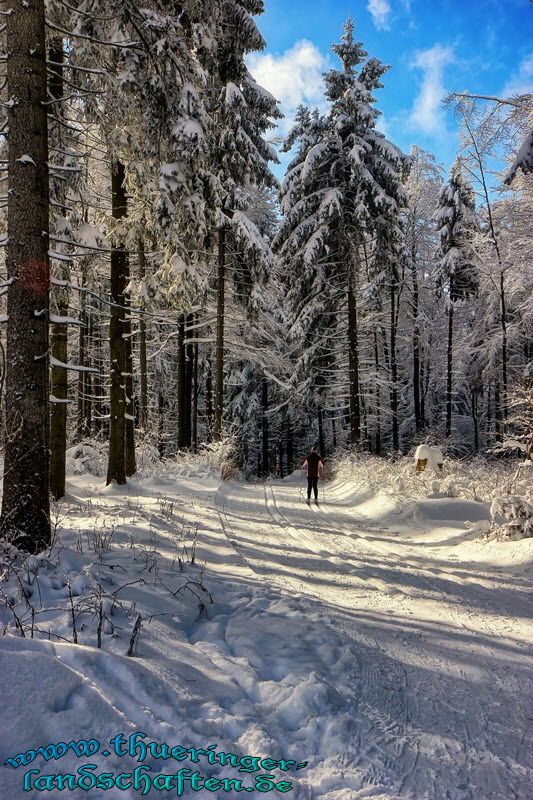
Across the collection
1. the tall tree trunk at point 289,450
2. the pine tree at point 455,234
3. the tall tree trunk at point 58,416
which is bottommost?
the tall tree trunk at point 289,450

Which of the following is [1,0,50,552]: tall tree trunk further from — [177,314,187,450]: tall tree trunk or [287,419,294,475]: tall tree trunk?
[287,419,294,475]: tall tree trunk

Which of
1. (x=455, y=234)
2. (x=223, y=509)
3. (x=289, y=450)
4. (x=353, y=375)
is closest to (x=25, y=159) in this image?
(x=223, y=509)

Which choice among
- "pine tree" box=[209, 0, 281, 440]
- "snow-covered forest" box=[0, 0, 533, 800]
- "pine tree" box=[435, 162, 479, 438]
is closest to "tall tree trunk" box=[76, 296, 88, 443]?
"snow-covered forest" box=[0, 0, 533, 800]

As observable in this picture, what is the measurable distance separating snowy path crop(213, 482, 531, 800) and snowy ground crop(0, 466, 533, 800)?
14 mm

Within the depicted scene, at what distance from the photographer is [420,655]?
379 centimetres

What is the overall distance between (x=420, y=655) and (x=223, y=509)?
6.66 meters

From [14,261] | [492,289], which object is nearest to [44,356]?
[14,261]

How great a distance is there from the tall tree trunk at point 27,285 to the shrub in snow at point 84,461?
346 inches

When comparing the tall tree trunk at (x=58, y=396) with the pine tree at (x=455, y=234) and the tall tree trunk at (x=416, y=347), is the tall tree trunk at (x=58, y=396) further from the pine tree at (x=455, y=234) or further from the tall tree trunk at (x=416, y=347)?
the tall tree trunk at (x=416, y=347)

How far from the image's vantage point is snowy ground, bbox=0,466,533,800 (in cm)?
230

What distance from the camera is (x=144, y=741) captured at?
230 cm

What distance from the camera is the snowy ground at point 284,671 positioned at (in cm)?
230

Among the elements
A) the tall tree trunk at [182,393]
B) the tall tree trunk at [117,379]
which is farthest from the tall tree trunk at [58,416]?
the tall tree trunk at [182,393]

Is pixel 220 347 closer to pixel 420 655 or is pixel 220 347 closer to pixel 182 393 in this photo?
pixel 182 393
